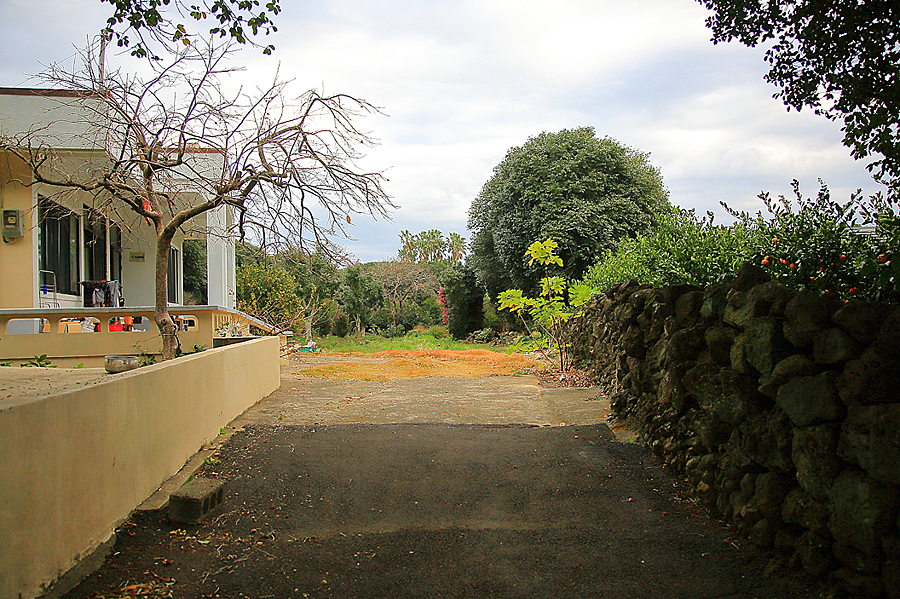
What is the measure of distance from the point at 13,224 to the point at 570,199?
16.9 m

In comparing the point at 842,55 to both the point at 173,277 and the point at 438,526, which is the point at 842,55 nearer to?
the point at 438,526

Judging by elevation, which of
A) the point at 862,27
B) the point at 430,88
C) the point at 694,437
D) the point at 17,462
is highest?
the point at 430,88

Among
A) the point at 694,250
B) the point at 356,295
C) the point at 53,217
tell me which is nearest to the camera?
the point at 694,250

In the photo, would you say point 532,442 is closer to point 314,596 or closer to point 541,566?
point 541,566

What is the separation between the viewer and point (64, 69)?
7344mm

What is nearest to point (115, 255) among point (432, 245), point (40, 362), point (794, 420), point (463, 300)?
point (40, 362)

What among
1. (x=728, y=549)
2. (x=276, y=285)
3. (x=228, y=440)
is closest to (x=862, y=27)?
(x=728, y=549)

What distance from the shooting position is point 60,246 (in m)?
11.8

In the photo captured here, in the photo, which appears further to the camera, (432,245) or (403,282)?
(432,245)

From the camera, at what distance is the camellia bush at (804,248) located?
3.79 metres

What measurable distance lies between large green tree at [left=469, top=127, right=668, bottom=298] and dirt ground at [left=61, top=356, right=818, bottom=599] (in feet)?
49.5

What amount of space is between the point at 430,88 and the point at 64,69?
17.6ft

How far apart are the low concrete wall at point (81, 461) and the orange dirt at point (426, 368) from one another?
7.28 metres

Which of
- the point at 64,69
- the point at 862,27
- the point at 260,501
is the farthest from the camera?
the point at 64,69
